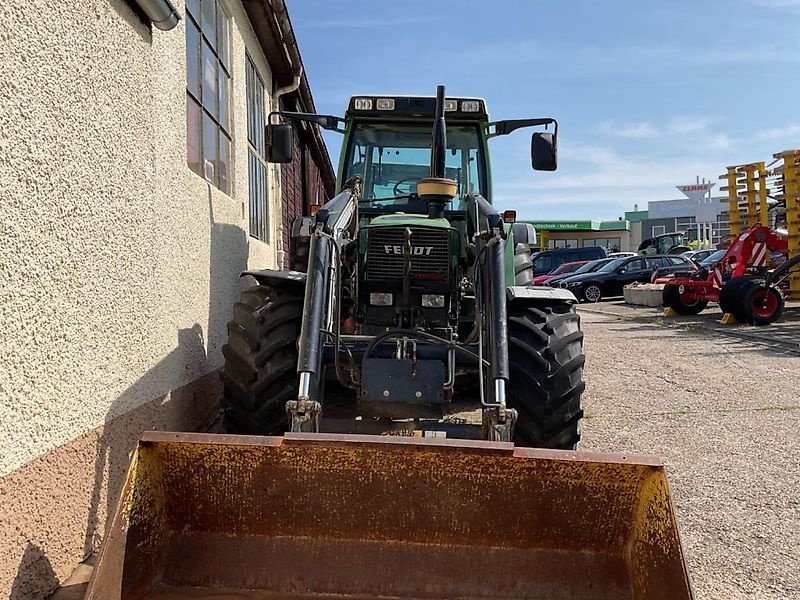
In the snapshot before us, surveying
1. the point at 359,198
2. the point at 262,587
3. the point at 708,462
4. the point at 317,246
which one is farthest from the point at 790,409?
the point at 262,587

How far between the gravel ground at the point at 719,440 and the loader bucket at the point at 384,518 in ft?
2.35

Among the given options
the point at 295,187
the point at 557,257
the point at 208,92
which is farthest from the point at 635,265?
the point at 208,92

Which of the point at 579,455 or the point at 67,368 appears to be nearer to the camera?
the point at 579,455

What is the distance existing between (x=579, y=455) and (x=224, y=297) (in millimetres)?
4037

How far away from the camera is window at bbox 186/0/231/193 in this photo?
548cm

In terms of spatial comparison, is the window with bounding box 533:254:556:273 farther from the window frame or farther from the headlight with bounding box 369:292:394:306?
the headlight with bounding box 369:292:394:306

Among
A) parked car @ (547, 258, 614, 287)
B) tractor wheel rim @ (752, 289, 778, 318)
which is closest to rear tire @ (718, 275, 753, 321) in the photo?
tractor wheel rim @ (752, 289, 778, 318)

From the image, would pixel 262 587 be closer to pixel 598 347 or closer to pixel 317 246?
pixel 317 246

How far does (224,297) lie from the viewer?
6043mm

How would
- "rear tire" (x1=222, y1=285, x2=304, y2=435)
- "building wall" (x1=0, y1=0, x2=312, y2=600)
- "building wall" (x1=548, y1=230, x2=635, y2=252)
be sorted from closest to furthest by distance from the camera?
"building wall" (x1=0, y1=0, x2=312, y2=600)
"rear tire" (x1=222, y1=285, x2=304, y2=435)
"building wall" (x1=548, y1=230, x2=635, y2=252)

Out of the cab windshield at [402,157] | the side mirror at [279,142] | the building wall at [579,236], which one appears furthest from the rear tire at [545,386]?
the building wall at [579,236]

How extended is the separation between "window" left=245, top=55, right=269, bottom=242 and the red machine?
9007 mm

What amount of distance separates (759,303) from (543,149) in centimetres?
955

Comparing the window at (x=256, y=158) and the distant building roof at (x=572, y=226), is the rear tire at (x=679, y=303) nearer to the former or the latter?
the window at (x=256, y=158)
